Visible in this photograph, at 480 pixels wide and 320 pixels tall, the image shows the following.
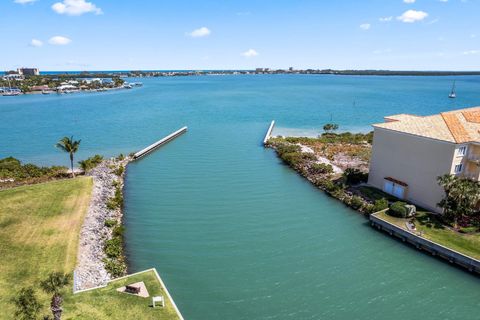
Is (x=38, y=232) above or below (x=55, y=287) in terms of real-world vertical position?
below

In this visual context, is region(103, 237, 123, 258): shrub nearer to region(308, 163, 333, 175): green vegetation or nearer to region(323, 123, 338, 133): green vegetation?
region(308, 163, 333, 175): green vegetation

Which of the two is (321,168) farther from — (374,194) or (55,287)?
(55,287)

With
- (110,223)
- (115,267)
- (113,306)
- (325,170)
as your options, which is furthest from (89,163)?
(325,170)

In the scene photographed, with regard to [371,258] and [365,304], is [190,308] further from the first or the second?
[371,258]

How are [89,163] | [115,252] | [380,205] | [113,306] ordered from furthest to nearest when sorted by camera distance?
[89,163] < [380,205] < [115,252] < [113,306]

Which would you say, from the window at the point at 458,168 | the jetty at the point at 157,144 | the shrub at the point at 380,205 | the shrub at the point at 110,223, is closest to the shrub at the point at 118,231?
the shrub at the point at 110,223

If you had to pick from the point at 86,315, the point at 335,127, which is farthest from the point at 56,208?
the point at 335,127

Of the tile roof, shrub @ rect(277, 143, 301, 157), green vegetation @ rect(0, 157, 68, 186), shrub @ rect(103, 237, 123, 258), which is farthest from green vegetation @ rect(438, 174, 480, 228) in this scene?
green vegetation @ rect(0, 157, 68, 186)

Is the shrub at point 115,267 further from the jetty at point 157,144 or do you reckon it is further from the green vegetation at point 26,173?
the jetty at point 157,144
